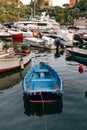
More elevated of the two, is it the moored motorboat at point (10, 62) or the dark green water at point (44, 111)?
the moored motorboat at point (10, 62)

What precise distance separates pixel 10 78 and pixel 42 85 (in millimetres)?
7247

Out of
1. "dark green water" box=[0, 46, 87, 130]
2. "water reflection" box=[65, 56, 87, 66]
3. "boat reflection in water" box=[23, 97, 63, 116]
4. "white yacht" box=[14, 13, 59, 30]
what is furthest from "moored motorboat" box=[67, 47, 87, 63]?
"white yacht" box=[14, 13, 59, 30]

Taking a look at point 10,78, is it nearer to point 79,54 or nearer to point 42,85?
point 42,85

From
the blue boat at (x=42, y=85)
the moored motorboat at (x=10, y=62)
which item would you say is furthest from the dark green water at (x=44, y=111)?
the moored motorboat at (x=10, y=62)

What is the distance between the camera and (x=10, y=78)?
29.7m

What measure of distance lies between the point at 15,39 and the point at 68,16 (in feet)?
208

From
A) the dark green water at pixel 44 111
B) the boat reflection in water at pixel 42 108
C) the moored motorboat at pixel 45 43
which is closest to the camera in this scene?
the dark green water at pixel 44 111

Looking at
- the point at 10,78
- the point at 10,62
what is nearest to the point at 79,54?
the point at 10,62

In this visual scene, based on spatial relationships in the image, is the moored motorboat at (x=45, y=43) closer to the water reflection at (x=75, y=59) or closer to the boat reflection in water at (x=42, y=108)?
the water reflection at (x=75, y=59)

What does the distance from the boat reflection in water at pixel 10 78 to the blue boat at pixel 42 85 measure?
263cm

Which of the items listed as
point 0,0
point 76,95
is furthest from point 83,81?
point 0,0

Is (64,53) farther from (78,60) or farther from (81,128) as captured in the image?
(81,128)

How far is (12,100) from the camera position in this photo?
22.3m

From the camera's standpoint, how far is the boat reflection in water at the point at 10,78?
26922 millimetres
